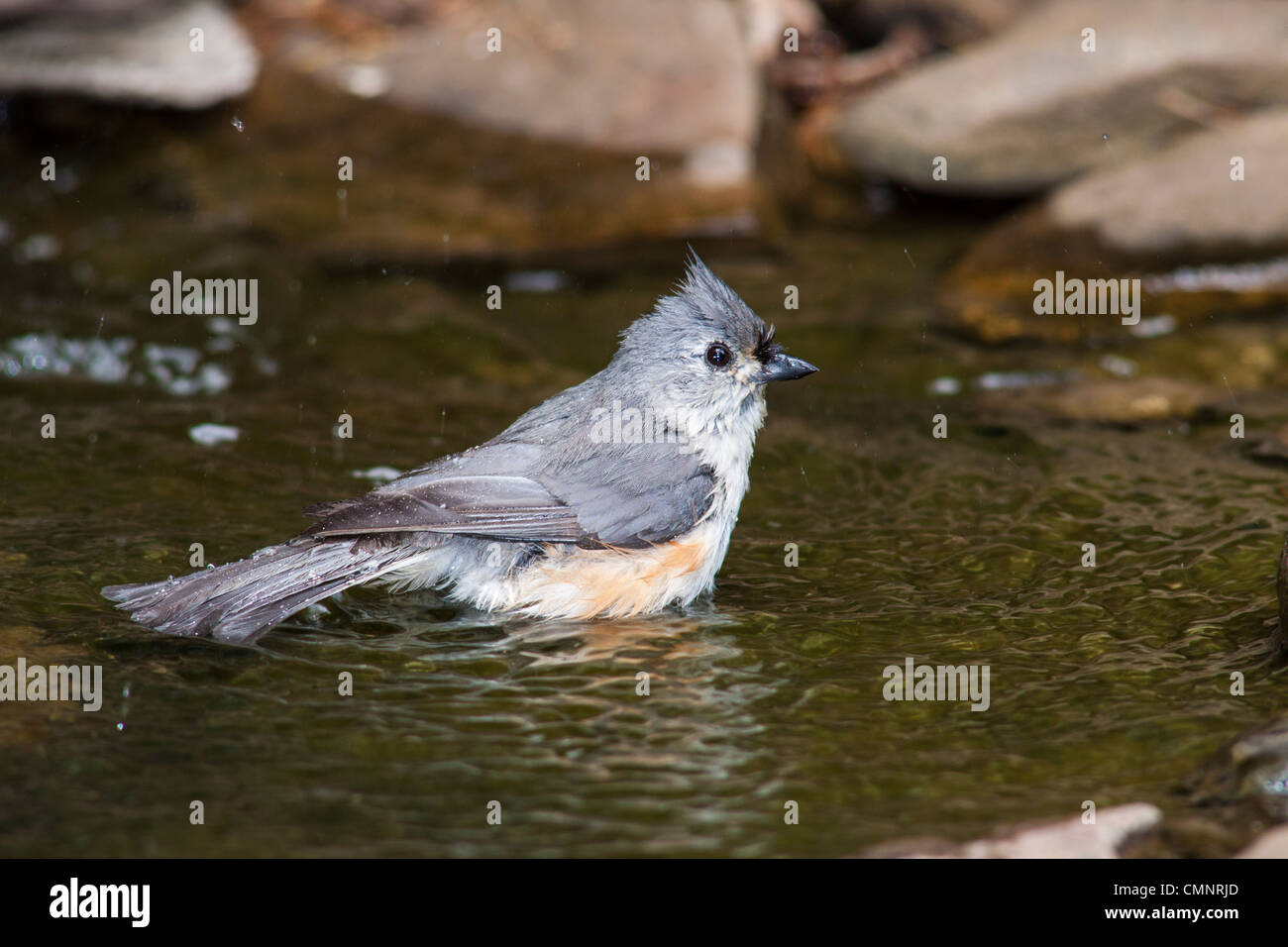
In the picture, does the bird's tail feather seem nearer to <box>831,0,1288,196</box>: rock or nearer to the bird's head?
the bird's head

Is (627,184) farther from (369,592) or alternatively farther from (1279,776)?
(1279,776)

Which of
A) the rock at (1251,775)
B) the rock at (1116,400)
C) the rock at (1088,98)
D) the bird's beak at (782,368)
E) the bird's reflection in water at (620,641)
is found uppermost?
the rock at (1088,98)

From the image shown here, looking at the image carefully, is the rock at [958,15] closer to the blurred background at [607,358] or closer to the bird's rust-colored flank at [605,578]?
the blurred background at [607,358]

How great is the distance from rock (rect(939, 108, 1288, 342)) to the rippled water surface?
0.28m

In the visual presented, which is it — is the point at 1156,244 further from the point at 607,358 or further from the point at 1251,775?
the point at 1251,775

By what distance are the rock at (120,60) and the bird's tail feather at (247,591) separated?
518cm

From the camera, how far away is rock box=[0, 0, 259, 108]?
8492 millimetres

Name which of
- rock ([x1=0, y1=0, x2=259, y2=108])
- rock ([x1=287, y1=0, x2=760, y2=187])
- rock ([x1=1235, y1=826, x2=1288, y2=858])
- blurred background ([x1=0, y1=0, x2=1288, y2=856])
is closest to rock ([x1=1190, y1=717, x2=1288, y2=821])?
blurred background ([x1=0, y1=0, x2=1288, y2=856])

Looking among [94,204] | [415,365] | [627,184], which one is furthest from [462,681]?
[94,204]

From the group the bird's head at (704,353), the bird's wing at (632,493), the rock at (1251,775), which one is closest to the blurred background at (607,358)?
the rock at (1251,775)

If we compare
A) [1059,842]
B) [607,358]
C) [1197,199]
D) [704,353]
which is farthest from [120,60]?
[1059,842]

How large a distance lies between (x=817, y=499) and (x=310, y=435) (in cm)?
219

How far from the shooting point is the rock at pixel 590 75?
820 centimetres
